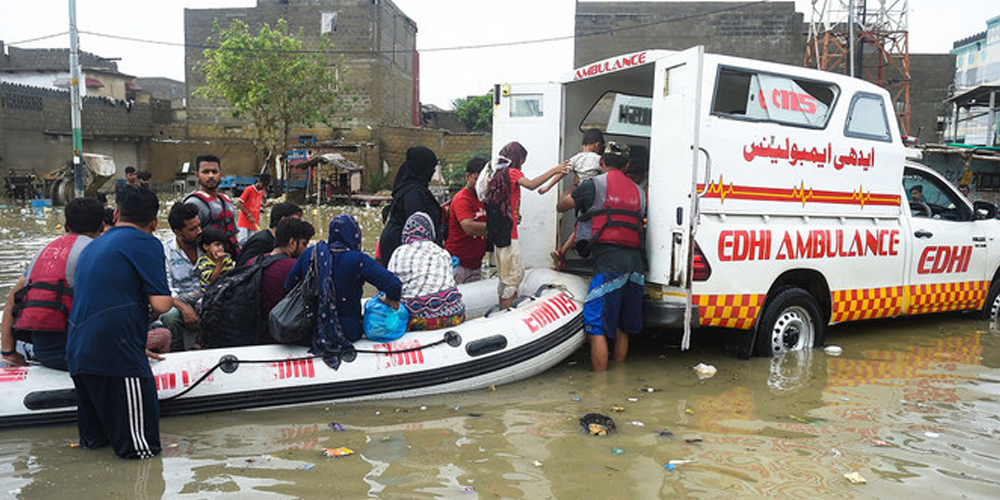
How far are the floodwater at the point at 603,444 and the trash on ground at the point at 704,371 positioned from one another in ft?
0.17

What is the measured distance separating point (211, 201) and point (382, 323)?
2.39 m

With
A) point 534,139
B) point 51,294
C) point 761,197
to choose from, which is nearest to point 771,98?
point 761,197

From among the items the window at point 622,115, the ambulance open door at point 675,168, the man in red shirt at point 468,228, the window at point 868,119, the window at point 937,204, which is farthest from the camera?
the window at point 622,115

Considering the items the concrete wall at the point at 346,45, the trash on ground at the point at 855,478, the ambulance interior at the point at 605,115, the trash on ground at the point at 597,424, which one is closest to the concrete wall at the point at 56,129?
the concrete wall at the point at 346,45

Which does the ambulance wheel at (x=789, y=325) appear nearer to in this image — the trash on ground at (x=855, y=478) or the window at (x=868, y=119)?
the window at (x=868, y=119)

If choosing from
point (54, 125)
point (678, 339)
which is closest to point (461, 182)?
point (54, 125)

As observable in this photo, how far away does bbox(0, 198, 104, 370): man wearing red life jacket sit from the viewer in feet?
12.9

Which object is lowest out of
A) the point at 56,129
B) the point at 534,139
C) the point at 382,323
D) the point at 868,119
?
the point at 382,323

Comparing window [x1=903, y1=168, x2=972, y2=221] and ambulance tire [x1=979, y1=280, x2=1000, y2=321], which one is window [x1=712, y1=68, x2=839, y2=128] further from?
ambulance tire [x1=979, y1=280, x2=1000, y2=321]

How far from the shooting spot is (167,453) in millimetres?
3855

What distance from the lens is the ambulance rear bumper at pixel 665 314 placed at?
17.2 feet

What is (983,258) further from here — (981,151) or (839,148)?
(981,151)

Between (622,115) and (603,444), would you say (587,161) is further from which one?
(603,444)

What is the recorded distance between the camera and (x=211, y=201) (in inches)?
244
